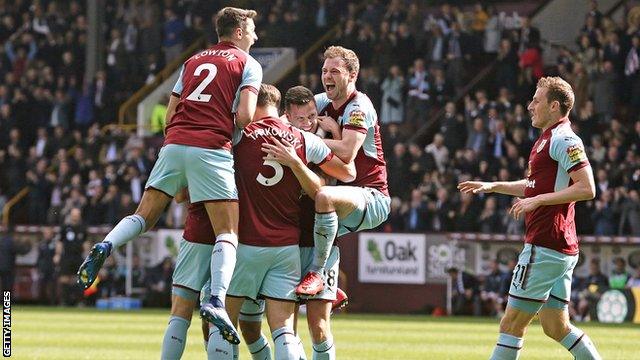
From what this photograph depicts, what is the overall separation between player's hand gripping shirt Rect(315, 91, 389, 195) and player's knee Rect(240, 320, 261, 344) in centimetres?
129

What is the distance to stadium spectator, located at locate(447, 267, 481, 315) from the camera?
83.2ft

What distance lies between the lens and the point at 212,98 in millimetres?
9805

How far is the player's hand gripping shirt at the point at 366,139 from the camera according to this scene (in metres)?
10.3

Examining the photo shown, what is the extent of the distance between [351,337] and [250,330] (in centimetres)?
855

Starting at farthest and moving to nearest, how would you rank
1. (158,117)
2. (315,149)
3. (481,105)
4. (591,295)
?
1. (158,117)
2. (481,105)
3. (591,295)
4. (315,149)

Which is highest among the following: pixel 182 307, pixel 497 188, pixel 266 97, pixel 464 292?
pixel 266 97

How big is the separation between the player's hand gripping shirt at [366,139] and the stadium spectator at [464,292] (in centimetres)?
1498

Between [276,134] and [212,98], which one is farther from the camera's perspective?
[212,98]

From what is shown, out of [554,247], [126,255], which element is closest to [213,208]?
[554,247]

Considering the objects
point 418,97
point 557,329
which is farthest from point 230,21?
point 418,97

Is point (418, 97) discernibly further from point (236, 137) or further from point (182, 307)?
point (182, 307)

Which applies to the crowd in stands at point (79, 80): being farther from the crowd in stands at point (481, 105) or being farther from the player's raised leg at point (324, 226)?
the player's raised leg at point (324, 226)

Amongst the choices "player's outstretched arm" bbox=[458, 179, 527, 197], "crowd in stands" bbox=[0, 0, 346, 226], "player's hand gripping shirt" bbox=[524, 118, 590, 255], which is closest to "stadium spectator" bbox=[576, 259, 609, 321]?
"crowd in stands" bbox=[0, 0, 346, 226]

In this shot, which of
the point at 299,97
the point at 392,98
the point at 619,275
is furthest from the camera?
the point at 392,98
